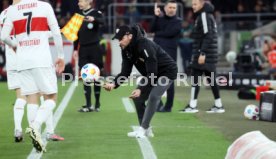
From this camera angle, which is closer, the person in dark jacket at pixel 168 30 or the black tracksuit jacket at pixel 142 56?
the black tracksuit jacket at pixel 142 56

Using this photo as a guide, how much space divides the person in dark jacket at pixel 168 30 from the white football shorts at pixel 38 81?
18.0 ft

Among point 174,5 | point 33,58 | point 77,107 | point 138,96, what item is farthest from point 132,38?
point 77,107

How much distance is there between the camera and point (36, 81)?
1064 cm

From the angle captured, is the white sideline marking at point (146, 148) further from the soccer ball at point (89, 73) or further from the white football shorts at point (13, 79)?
the white football shorts at point (13, 79)

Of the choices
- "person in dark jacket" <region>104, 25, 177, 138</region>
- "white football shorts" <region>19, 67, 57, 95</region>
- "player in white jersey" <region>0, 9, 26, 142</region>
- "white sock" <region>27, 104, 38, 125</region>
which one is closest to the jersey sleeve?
"white football shorts" <region>19, 67, 57, 95</region>

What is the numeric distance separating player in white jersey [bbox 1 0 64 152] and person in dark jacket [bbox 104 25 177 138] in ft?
3.58

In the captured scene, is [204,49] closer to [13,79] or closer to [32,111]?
[13,79]

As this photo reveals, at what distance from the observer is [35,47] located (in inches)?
417

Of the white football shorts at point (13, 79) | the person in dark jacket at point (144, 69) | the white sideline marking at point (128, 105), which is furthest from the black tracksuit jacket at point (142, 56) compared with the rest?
the white sideline marking at point (128, 105)

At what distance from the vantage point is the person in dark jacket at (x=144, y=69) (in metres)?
11.6

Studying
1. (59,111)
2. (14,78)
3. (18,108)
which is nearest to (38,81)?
(18,108)

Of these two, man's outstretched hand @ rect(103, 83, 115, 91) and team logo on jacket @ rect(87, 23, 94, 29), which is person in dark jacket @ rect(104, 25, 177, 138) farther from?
team logo on jacket @ rect(87, 23, 94, 29)

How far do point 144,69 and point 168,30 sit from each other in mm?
4005

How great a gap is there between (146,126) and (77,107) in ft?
17.4
